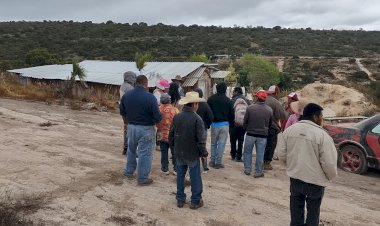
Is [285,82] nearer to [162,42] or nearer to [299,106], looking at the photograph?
[162,42]

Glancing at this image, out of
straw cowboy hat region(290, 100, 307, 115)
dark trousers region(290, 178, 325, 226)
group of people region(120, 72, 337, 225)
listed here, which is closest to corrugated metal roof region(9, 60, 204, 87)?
group of people region(120, 72, 337, 225)

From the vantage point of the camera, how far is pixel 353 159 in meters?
9.52

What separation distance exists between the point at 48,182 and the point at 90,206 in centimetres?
129

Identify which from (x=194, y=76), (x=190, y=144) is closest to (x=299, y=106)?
(x=190, y=144)

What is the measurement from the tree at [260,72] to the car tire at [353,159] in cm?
2821

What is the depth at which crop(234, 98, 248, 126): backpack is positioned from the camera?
351 inches

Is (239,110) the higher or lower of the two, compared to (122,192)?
higher

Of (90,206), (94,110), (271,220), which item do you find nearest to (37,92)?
(94,110)

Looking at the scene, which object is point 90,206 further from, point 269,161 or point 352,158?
point 352,158

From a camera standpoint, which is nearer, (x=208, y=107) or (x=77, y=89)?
(x=208, y=107)

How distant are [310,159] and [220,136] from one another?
3817mm

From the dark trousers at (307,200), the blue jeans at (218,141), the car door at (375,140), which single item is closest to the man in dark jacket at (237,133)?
the blue jeans at (218,141)

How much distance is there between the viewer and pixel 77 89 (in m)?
21.0

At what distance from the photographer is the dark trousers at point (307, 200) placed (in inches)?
191
